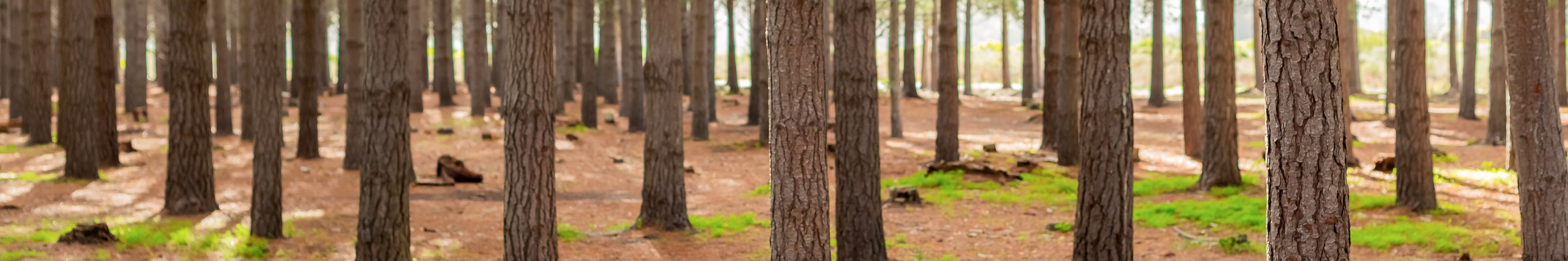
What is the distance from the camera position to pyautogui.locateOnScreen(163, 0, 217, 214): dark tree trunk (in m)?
8.91

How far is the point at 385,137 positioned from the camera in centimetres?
639

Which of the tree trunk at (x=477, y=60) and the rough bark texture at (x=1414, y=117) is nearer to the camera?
the rough bark texture at (x=1414, y=117)

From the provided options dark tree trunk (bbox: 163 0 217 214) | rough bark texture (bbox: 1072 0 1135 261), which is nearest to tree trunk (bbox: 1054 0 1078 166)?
rough bark texture (bbox: 1072 0 1135 261)

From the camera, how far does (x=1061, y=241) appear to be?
8422 mm

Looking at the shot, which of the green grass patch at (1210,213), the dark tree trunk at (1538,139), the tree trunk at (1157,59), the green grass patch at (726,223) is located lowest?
the green grass patch at (726,223)

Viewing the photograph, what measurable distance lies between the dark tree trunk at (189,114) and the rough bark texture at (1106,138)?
7.49m

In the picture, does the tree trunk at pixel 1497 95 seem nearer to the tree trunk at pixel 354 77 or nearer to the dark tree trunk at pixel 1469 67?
the dark tree trunk at pixel 1469 67

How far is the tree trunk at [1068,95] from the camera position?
13.5 metres

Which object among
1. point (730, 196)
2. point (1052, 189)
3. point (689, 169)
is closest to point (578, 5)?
point (689, 169)

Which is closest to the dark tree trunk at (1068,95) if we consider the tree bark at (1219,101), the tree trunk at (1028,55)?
the tree bark at (1219,101)

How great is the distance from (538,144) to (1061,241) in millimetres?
4521

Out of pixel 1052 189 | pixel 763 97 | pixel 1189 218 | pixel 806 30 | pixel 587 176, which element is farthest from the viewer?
pixel 763 97

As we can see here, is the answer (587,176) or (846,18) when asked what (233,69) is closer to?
(587,176)

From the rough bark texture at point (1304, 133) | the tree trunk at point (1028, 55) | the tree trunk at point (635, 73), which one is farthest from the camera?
the tree trunk at point (1028, 55)
